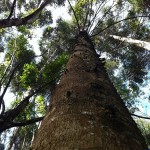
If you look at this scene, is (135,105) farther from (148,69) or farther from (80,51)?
(80,51)

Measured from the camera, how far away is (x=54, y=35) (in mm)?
15992

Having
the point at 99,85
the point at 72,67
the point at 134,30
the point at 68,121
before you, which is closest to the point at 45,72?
the point at 72,67

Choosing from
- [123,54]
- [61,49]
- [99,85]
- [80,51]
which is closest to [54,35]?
[61,49]

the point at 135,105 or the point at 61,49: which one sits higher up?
the point at 61,49

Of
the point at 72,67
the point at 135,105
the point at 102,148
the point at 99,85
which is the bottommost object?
the point at 102,148

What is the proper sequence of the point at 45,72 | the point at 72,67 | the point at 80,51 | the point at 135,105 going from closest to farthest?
the point at 72,67, the point at 80,51, the point at 45,72, the point at 135,105

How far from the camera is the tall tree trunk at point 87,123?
1.17 m

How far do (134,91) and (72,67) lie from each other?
1284 cm

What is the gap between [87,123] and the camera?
134 cm

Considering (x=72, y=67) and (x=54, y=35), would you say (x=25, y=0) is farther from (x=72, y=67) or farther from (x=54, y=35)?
(x=72, y=67)

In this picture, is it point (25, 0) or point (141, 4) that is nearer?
point (141, 4)

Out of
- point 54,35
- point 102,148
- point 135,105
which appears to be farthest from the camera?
point 54,35

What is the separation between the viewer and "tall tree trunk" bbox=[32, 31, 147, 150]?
3.84 ft

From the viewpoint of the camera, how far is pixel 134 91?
1494 cm
